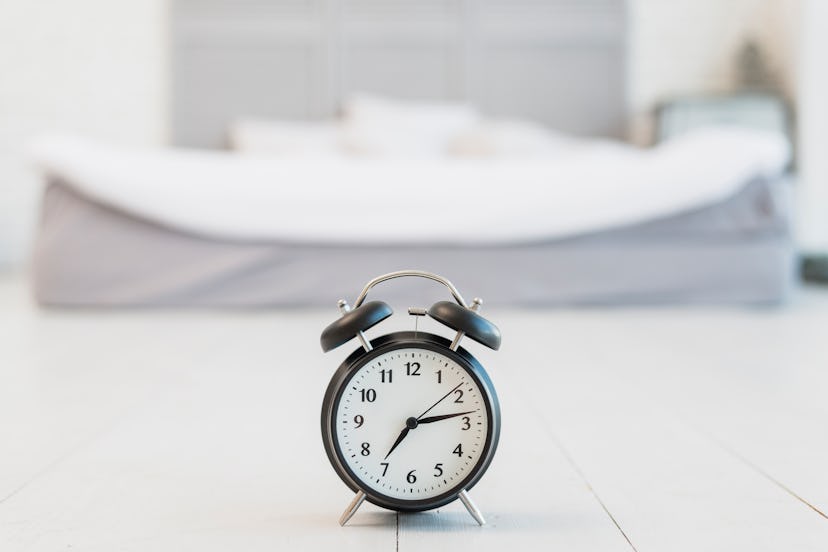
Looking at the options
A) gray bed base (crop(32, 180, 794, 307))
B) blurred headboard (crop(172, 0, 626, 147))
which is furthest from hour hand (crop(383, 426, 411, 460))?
blurred headboard (crop(172, 0, 626, 147))

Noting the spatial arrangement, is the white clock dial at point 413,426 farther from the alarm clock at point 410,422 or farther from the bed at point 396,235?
the bed at point 396,235

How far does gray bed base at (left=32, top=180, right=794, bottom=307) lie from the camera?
2760 mm

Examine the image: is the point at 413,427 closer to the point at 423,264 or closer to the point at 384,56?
the point at 423,264

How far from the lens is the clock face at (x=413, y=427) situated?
90 centimetres

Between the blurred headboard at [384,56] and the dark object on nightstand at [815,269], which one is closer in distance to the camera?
the dark object on nightstand at [815,269]

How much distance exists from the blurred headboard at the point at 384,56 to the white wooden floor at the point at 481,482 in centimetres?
333

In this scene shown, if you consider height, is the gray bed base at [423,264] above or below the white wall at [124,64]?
below

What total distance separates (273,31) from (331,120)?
65cm

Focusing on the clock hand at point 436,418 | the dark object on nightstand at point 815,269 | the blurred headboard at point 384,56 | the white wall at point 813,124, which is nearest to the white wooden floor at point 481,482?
the clock hand at point 436,418

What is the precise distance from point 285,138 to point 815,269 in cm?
281

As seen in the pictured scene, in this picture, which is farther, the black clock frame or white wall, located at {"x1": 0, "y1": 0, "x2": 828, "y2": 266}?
white wall, located at {"x1": 0, "y1": 0, "x2": 828, "y2": 266}

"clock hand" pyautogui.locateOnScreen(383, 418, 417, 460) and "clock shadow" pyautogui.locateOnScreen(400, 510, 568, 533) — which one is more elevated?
"clock hand" pyautogui.locateOnScreen(383, 418, 417, 460)

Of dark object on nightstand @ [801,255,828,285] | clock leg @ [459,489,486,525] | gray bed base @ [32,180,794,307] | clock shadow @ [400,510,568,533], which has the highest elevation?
clock leg @ [459,489,486,525]

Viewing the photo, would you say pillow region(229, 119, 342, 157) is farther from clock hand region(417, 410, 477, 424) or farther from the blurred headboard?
clock hand region(417, 410, 477, 424)
